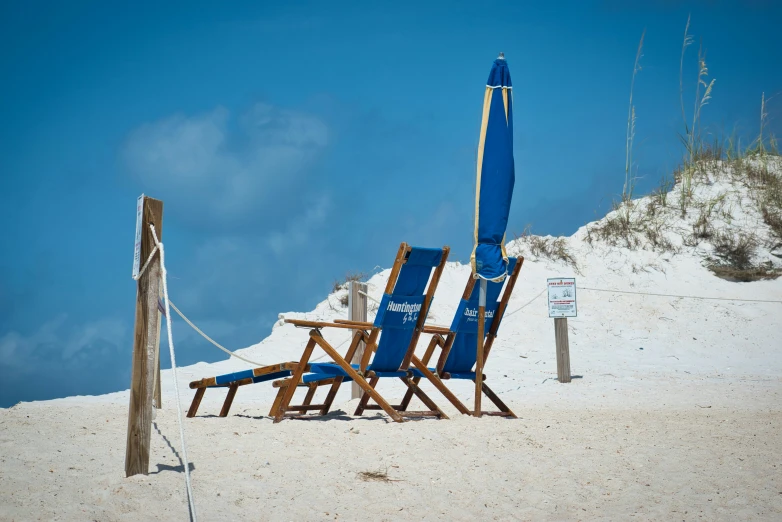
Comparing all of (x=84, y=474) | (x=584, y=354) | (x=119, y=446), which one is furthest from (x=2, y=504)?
(x=584, y=354)

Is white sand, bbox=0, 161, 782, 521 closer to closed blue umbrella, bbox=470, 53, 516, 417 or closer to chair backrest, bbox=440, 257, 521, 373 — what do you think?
chair backrest, bbox=440, 257, 521, 373

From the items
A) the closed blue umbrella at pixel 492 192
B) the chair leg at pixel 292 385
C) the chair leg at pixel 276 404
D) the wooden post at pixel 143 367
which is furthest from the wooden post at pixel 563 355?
the wooden post at pixel 143 367

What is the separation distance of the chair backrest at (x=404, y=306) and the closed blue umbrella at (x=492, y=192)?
1.96ft

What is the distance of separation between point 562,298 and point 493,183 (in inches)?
162

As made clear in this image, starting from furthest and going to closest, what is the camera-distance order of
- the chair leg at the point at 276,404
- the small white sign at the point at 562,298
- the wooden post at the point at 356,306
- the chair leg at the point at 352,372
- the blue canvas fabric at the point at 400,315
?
the small white sign at the point at 562,298 → the wooden post at the point at 356,306 → the chair leg at the point at 276,404 → the blue canvas fabric at the point at 400,315 → the chair leg at the point at 352,372

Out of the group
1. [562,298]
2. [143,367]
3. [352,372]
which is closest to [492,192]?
[352,372]

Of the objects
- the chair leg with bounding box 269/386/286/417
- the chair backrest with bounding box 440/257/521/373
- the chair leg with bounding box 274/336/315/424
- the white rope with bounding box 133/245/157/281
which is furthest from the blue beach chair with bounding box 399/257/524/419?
the white rope with bounding box 133/245/157/281

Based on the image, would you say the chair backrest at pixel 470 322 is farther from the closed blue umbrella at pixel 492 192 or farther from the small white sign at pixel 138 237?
the small white sign at pixel 138 237

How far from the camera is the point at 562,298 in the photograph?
1022cm

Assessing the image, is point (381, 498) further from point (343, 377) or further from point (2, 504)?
point (343, 377)

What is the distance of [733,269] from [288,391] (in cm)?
1225

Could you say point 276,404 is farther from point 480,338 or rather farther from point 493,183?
point 493,183

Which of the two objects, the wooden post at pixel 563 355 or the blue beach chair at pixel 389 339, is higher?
the blue beach chair at pixel 389 339

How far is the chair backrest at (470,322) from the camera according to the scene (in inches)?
261
